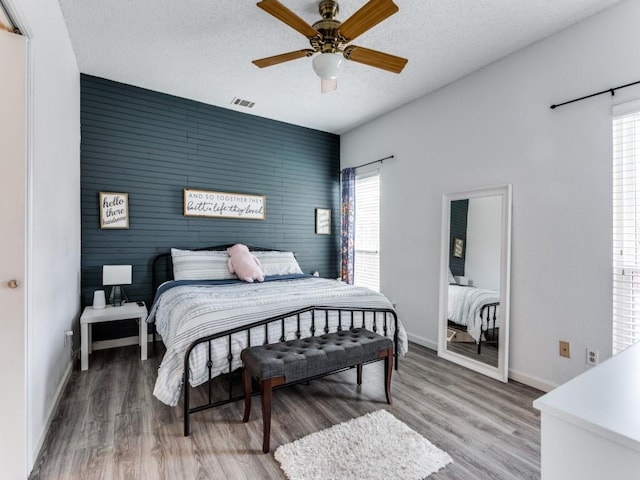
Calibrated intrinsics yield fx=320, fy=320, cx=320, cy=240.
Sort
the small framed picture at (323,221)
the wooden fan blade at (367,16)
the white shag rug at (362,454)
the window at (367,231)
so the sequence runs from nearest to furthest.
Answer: the white shag rug at (362,454)
the wooden fan blade at (367,16)
the window at (367,231)
the small framed picture at (323,221)

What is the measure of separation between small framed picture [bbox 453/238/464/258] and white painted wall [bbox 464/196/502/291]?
5 cm

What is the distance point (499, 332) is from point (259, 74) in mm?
3474

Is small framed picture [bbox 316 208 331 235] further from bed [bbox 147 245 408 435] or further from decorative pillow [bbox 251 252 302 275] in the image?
bed [bbox 147 245 408 435]

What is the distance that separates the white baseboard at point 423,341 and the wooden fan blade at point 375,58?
9.31ft

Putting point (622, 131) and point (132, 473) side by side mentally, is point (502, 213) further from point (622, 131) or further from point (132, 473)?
point (132, 473)

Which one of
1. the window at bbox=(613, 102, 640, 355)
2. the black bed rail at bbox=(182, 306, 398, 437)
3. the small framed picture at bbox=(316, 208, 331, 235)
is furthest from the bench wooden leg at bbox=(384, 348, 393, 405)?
the small framed picture at bbox=(316, 208, 331, 235)

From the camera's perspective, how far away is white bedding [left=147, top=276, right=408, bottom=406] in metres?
2.07

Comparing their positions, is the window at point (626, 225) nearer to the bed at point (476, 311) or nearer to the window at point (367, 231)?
the bed at point (476, 311)

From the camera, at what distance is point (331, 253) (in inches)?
208

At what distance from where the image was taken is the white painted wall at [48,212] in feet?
5.70

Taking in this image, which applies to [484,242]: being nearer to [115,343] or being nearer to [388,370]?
[388,370]

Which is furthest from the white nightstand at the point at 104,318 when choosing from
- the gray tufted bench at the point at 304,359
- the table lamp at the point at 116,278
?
the gray tufted bench at the point at 304,359

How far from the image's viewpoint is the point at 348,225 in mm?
4828

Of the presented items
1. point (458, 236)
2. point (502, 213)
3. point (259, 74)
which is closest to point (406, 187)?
point (458, 236)
